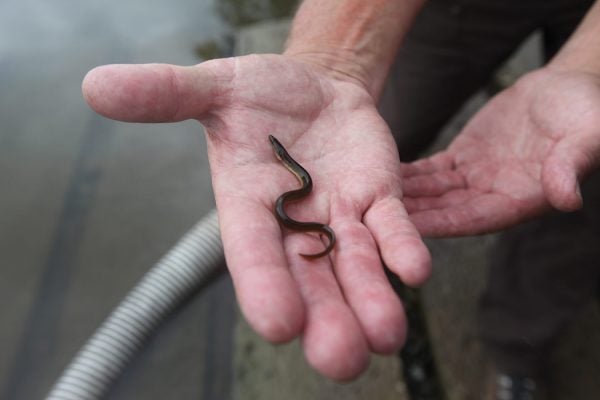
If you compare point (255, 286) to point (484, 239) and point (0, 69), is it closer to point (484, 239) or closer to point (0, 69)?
point (484, 239)

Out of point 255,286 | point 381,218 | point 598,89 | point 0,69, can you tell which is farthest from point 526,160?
point 0,69

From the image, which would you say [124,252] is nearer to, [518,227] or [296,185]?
[296,185]

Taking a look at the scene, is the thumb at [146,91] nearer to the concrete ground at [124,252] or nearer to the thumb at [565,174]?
the thumb at [565,174]

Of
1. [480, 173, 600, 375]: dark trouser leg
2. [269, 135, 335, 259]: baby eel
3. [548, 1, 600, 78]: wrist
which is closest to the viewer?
[269, 135, 335, 259]: baby eel

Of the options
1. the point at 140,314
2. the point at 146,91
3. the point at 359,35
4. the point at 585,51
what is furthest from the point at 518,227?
the point at 140,314

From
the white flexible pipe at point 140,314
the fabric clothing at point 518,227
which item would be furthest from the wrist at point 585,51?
the white flexible pipe at point 140,314

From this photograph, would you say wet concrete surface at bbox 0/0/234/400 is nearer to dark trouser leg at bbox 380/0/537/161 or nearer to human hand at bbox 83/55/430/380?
dark trouser leg at bbox 380/0/537/161

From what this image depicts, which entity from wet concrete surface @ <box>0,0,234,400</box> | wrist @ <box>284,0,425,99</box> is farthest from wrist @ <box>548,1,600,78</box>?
wet concrete surface @ <box>0,0,234,400</box>
